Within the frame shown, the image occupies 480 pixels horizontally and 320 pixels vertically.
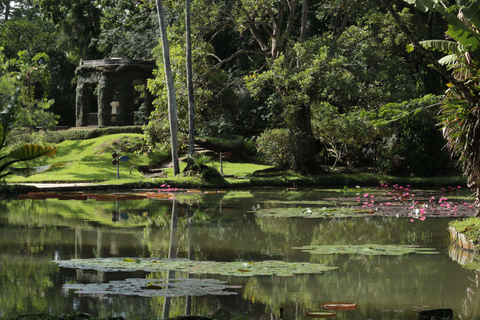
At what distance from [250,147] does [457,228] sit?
75.6 feet

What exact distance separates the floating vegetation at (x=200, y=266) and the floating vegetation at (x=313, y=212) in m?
5.08

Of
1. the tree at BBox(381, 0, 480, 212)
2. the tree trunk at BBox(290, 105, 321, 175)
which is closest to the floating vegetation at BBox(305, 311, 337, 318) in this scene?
the tree at BBox(381, 0, 480, 212)

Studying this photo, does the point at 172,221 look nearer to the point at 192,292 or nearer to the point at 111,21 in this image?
the point at 192,292

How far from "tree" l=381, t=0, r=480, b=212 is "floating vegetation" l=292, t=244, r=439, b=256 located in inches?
63.6

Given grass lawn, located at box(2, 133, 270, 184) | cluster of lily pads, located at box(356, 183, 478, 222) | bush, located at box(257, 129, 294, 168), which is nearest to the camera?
cluster of lily pads, located at box(356, 183, 478, 222)

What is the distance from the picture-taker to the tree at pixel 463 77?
899 cm

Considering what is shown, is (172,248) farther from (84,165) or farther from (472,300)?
(84,165)

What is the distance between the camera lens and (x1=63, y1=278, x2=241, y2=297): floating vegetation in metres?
6.01

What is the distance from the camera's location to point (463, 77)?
9.98 meters

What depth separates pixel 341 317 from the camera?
17.3 ft

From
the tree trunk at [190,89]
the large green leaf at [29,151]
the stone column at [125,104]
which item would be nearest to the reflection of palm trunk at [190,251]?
the large green leaf at [29,151]

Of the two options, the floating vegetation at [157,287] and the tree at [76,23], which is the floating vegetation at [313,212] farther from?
the tree at [76,23]

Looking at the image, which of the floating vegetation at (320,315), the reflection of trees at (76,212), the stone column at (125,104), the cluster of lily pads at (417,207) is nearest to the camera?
the floating vegetation at (320,315)

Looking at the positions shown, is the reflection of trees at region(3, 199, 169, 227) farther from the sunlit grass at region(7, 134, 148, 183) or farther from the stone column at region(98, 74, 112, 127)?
the stone column at region(98, 74, 112, 127)
